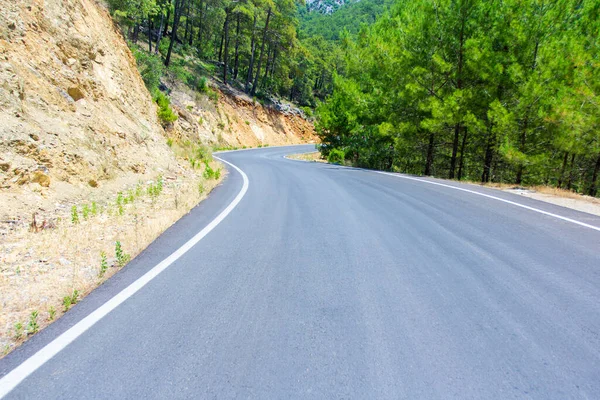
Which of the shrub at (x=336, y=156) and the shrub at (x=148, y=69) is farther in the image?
the shrub at (x=336, y=156)

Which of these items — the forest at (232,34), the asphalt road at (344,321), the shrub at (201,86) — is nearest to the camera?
the asphalt road at (344,321)

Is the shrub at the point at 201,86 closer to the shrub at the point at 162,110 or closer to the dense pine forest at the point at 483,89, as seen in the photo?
the dense pine forest at the point at 483,89

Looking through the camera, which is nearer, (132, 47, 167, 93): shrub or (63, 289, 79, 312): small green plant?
(63, 289, 79, 312): small green plant

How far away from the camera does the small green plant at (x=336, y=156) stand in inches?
1017

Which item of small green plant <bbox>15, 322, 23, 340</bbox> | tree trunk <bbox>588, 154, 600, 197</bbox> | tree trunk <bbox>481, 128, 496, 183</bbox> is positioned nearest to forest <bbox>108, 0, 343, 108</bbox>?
tree trunk <bbox>481, 128, 496, 183</bbox>

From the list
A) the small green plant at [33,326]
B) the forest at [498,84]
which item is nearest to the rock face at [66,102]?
the small green plant at [33,326]

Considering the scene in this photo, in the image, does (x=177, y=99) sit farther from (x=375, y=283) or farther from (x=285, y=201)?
(x=375, y=283)

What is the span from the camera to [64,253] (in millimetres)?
4684

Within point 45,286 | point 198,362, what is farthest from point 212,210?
point 198,362

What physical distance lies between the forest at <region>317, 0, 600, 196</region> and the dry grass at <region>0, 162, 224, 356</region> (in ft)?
38.3

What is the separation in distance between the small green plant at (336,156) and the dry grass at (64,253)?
62.5ft

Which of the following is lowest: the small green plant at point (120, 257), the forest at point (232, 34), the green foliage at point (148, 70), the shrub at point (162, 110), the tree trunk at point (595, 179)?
the small green plant at point (120, 257)

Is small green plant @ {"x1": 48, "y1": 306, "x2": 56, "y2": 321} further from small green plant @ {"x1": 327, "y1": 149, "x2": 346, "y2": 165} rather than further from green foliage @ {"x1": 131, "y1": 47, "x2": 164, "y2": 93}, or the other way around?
small green plant @ {"x1": 327, "y1": 149, "x2": 346, "y2": 165}

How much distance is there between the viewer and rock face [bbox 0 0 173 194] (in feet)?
22.0
